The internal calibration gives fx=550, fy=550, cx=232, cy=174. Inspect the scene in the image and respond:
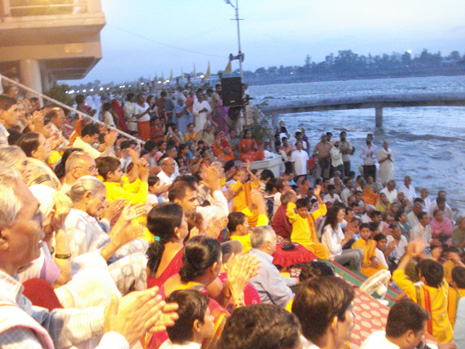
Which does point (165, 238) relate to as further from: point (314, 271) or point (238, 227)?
point (238, 227)

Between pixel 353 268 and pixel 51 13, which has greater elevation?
pixel 51 13

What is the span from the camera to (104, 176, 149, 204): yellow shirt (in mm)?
4387

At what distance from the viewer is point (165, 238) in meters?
3.24

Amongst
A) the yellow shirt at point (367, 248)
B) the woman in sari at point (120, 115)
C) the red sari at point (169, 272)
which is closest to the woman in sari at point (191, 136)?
the woman in sari at point (120, 115)

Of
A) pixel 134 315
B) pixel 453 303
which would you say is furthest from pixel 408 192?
pixel 134 315

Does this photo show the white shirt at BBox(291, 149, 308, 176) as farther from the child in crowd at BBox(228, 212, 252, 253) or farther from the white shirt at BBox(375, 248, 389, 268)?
the child in crowd at BBox(228, 212, 252, 253)

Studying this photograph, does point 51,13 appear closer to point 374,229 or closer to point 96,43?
point 96,43

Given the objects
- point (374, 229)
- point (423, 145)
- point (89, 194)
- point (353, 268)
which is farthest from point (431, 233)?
point (423, 145)

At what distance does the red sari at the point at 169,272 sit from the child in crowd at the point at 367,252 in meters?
4.00

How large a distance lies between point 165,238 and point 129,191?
5.27 feet

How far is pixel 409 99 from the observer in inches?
1286

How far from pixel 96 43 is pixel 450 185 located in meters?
13.3

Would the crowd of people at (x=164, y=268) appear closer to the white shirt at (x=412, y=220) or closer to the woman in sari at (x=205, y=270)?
the woman in sari at (x=205, y=270)

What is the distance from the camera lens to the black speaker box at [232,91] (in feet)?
43.9
